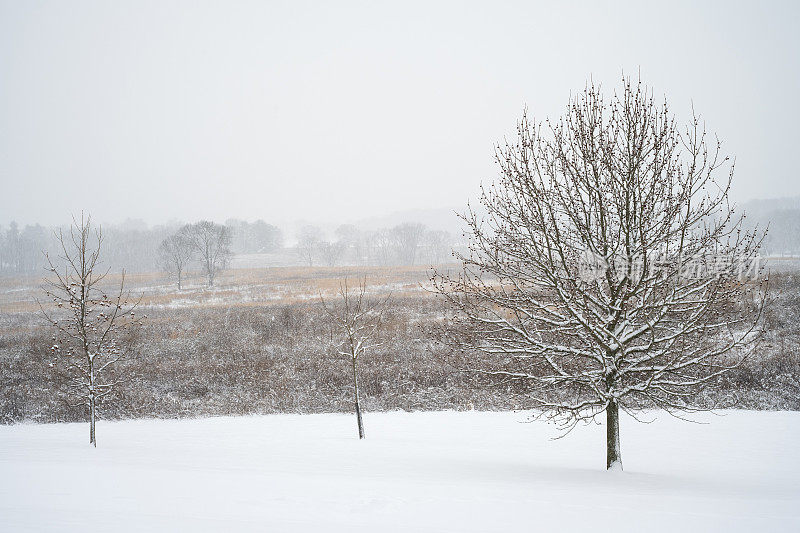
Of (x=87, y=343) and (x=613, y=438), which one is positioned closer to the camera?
(x=613, y=438)

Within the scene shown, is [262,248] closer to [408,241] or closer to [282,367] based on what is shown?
[408,241]

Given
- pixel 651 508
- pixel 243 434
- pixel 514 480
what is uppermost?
pixel 651 508

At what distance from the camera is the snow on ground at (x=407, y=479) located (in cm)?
582

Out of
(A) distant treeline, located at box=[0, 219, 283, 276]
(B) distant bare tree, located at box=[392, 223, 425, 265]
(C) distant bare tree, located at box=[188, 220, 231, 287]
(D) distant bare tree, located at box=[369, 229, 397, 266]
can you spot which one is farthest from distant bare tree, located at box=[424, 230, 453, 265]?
(C) distant bare tree, located at box=[188, 220, 231, 287]

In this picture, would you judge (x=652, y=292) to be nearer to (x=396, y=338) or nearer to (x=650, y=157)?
(x=650, y=157)

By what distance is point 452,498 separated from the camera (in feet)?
23.0

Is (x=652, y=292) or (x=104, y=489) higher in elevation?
(x=652, y=292)

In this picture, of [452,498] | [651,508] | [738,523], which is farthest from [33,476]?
[738,523]

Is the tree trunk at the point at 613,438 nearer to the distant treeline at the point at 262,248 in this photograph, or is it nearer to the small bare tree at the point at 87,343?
the small bare tree at the point at 87,343

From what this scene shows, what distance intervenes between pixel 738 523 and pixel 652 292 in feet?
15.2

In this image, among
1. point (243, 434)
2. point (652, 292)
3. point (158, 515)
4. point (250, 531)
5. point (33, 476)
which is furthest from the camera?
point (243, 434)

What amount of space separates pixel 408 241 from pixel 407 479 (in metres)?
106

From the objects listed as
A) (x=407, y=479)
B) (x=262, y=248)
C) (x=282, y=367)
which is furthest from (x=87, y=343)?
(x=262, y=248)

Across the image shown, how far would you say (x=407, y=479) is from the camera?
8664 millimetres
